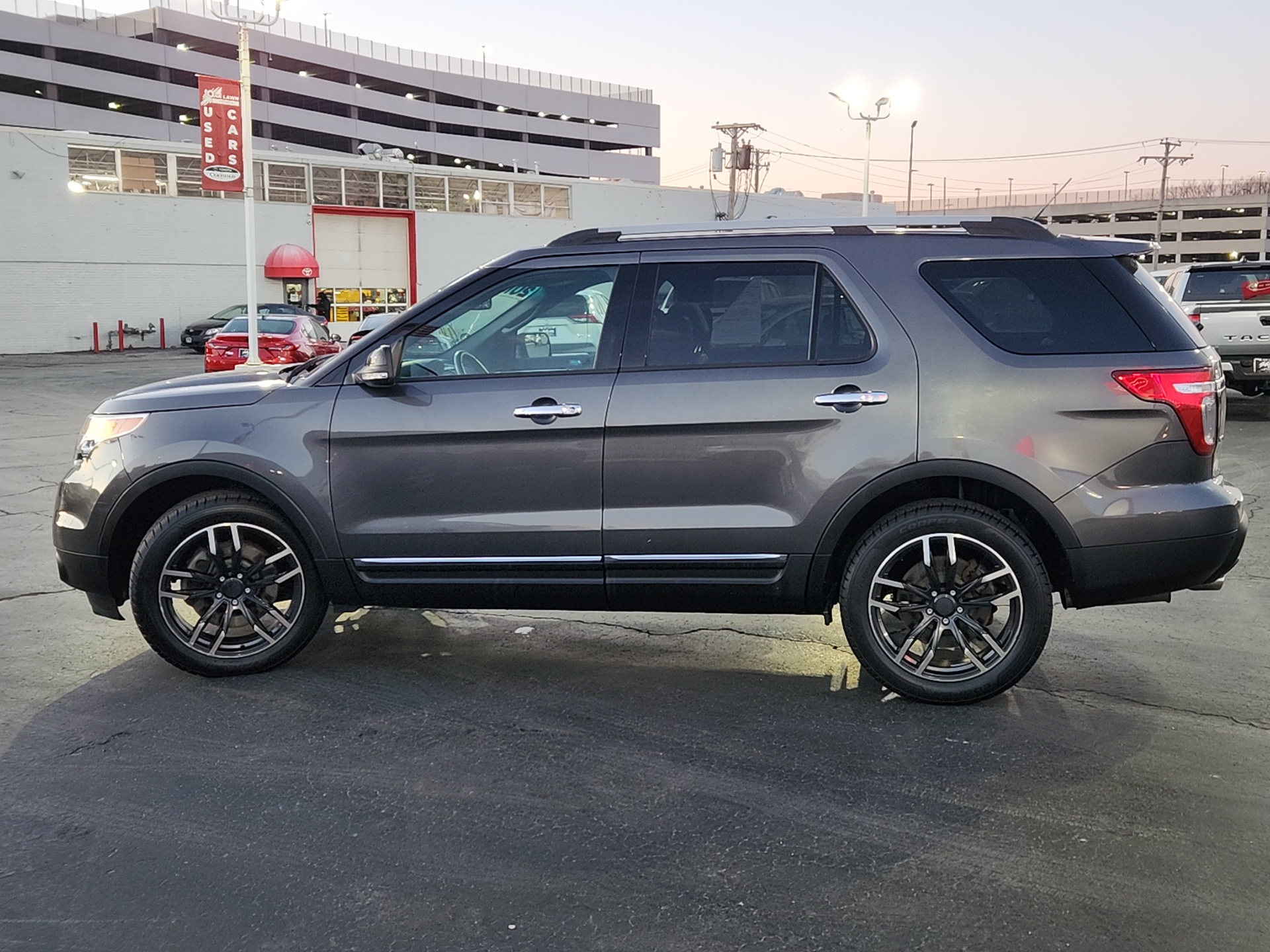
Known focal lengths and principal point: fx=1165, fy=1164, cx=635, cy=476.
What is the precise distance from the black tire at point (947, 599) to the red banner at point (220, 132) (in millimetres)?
20988

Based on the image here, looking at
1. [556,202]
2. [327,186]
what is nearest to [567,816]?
[327,186]

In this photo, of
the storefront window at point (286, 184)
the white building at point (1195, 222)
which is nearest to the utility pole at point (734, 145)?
the storefront window at point (286, 184)

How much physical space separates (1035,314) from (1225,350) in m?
11.5

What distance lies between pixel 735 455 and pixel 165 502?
2.56 metres

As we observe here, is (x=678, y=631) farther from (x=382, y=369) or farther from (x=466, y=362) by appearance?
(x=382, y=369)

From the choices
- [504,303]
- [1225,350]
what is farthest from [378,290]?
[504,303]

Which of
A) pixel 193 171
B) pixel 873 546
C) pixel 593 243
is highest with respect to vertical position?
pixel 193 171

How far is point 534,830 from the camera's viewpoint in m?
3.59

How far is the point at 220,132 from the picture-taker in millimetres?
23047

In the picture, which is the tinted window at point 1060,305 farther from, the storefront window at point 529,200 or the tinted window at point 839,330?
the storefront window at point 529,200

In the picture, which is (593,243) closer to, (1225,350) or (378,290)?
(1225,350)

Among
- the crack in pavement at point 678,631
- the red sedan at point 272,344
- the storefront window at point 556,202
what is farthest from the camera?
the storefront window at point 556,202

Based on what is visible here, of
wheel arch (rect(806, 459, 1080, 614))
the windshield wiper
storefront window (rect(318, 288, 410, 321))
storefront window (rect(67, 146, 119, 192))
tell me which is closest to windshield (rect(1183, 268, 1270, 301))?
wheel arch (rect(806, 459, 1080, 614))

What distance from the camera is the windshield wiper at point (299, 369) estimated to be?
526cm
